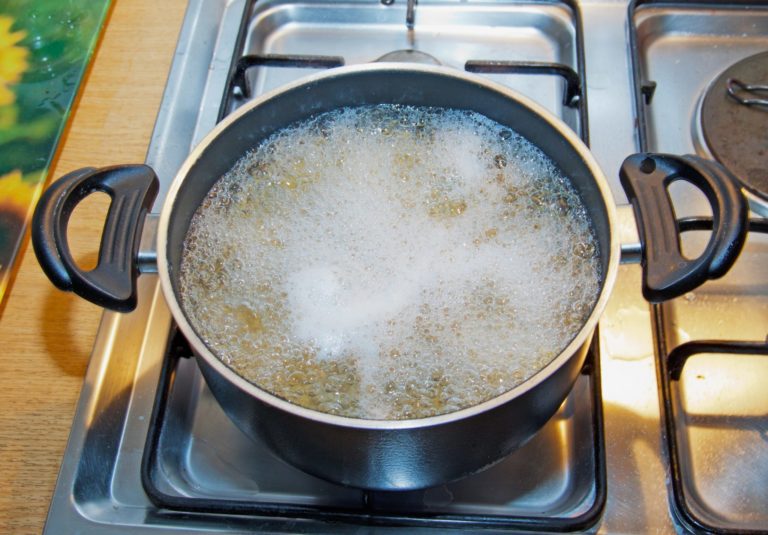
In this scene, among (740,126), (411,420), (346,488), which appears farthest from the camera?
(740,126)

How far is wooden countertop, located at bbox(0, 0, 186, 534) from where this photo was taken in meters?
0.58

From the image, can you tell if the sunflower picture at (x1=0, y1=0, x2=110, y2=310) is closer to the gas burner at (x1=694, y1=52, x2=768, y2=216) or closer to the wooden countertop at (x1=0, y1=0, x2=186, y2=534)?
the wooden countertop at (x1=0, y1=0, x2=186, y2=534)

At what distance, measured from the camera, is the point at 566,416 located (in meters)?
0.60

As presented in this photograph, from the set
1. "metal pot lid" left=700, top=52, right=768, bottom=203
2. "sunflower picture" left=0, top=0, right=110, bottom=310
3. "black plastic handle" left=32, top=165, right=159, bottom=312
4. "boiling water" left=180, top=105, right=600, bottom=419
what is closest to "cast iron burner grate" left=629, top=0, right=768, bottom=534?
"metal pot lid" left=700, top=52, right=768, bottom=203

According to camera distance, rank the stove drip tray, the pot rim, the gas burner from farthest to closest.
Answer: the gas burner → the stove drip tray → the pot rim

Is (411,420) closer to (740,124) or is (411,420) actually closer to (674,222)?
(674,222)

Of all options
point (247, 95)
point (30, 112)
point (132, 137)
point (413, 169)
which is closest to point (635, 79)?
point (413, 169)

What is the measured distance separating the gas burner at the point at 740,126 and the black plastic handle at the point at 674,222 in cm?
18

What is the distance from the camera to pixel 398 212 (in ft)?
1.97

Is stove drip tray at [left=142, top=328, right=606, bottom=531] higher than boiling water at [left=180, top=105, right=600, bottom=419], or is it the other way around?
boiling water at [left=180, top=105, right=600, bottom=419]

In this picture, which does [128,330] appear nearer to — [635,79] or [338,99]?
[338,99]

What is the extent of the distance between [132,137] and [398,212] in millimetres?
318

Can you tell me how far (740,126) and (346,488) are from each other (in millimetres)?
499

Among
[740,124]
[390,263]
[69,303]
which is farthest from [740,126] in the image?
[69,303]
